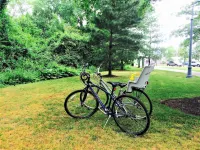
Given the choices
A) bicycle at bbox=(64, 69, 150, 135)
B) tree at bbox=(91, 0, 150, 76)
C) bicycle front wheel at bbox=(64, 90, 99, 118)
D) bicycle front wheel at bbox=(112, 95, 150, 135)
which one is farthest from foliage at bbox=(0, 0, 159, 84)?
bicycle front wheel at bbox=(112, 95, 150, 135)

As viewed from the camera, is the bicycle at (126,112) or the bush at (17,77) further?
the bush at (17,77)

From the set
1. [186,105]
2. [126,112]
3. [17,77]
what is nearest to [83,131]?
[126,112]

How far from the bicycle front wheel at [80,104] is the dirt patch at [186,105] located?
212 cm

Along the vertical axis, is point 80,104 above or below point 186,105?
above

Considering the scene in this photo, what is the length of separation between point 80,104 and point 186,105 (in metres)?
2.74

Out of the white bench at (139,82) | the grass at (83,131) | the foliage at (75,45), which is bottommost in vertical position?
the grass at (83,131)

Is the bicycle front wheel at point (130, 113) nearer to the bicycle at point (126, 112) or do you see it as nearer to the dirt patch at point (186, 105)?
the bicycle at point (126, 112)

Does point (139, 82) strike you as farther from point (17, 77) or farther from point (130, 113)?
point (17, 77)

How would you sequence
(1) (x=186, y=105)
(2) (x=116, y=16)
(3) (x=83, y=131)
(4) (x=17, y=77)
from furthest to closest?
1. (2) (x=116, y=16)
2. (4) (x=17, y=77)
3. (1) (x=186, y=105)
4. (3) (x=83, y=131)

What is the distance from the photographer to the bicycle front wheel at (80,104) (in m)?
3.57

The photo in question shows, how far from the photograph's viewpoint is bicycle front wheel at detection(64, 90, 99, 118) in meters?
3.57

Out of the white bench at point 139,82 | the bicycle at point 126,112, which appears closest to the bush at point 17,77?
the bicycle at point 126,112

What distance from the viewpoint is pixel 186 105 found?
4488mm

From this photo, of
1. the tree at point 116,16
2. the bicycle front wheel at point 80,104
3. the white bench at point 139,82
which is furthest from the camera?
the tree at point 116,16
